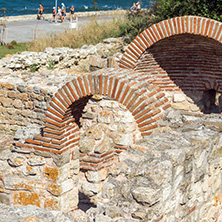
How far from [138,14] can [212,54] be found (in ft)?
18.4

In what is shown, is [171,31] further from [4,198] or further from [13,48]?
[13,48]

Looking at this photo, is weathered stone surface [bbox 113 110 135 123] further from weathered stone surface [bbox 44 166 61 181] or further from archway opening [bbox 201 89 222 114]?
archway opening [bbox 201 89 222 114]

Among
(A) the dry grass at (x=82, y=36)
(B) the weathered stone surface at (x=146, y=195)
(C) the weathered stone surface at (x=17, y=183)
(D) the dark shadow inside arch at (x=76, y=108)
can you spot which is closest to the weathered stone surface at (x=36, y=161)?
(C) the weathered stone surface at (x=17, y=183)

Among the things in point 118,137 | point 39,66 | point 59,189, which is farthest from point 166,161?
point 39,66

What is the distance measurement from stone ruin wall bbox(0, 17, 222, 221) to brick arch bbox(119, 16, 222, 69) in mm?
29

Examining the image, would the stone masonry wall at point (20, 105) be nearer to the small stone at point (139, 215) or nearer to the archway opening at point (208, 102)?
the archway opening at point (208, 102)

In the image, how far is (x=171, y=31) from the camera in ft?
23.0

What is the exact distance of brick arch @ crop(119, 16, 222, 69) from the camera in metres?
6.68

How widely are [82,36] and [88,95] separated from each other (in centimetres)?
914

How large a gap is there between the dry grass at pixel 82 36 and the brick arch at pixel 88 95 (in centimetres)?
812

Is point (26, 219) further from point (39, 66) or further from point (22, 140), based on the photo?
point (39, 66)

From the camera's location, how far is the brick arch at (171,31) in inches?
263

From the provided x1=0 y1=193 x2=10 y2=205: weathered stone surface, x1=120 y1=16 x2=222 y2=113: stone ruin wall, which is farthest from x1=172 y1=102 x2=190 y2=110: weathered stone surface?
x1=0 y1=193 x2=10 y2=205: weathered stone surface

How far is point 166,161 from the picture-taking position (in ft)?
10.9
